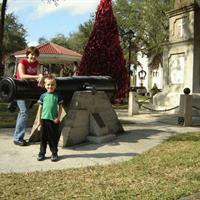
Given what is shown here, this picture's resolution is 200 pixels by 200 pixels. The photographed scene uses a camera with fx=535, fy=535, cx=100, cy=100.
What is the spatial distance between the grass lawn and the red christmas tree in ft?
52.3

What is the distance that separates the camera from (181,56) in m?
21.3

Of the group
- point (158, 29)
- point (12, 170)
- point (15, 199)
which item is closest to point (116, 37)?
point (12, 170)

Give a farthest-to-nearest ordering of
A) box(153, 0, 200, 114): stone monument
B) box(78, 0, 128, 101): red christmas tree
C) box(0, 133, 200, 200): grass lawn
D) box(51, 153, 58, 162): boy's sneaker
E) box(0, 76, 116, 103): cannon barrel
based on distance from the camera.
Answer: box(78, 0, 128, 101): red christmas tree → box(153, 0, 200, 114): stone monument → box(0, 76, 116, 103): cannon barrel → box(51, 153, 58, 162): boy's sneaker → box(0, 133, 200, 200): grass lawn

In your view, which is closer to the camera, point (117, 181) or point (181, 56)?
point (117, 181)

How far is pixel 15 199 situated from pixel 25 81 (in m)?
3.54

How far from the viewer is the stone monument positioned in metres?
20.7

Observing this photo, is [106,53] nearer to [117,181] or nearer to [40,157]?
[40,157]

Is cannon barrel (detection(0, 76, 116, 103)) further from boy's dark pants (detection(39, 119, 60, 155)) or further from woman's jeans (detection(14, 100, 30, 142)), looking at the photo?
boy's dark pants (detection(39, 119, 60, 155))

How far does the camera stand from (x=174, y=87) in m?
21.6

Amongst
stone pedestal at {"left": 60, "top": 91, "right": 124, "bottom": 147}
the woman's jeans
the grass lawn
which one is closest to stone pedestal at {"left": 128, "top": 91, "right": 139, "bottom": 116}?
stone pedestal at {"left": 60, "top": 91, "right": 124, "bottom": 147}

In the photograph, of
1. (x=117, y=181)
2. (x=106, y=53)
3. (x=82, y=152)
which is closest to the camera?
(x=117, y=181)

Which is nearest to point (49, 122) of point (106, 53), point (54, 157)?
point (54, 157)

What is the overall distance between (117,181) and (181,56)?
14.5 m

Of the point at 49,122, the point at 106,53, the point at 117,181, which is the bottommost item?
the point at 117,181
